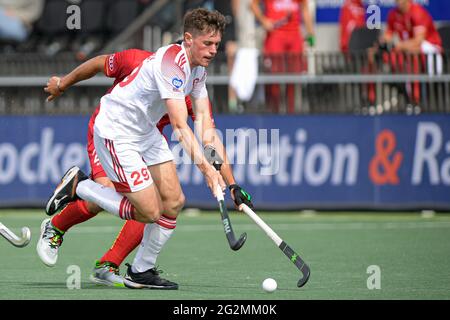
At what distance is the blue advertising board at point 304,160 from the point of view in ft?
47.8

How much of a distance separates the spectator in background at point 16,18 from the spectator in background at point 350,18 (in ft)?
17.4

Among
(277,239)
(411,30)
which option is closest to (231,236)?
(277,239)

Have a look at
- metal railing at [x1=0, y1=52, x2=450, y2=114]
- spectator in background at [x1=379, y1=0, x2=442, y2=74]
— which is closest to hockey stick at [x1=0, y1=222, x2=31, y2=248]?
metal railing at [x1=0, y1=52, x2=450, y2=114]

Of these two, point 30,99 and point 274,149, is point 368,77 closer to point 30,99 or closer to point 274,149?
point 274,149

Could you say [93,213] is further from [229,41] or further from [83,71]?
[229,41]

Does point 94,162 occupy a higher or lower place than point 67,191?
higher

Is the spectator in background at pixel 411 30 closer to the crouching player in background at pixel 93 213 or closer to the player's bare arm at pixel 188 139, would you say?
the crouching player in background at pixel 93 213

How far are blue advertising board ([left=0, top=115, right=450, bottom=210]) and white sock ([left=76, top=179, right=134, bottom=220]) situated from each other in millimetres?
5641

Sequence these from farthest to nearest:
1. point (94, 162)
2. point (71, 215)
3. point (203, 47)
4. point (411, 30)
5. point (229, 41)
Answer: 1. point (229, 41)
2. point (411, 30)
3. point (94, 162)
4. point (71, 215)
5. point (203, 47)

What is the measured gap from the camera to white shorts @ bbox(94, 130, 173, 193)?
329 inches

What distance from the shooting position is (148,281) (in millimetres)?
8531

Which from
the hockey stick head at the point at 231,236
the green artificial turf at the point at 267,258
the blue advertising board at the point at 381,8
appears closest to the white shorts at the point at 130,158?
the hockey stick head at the point at 231,236

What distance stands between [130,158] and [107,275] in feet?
2.99
